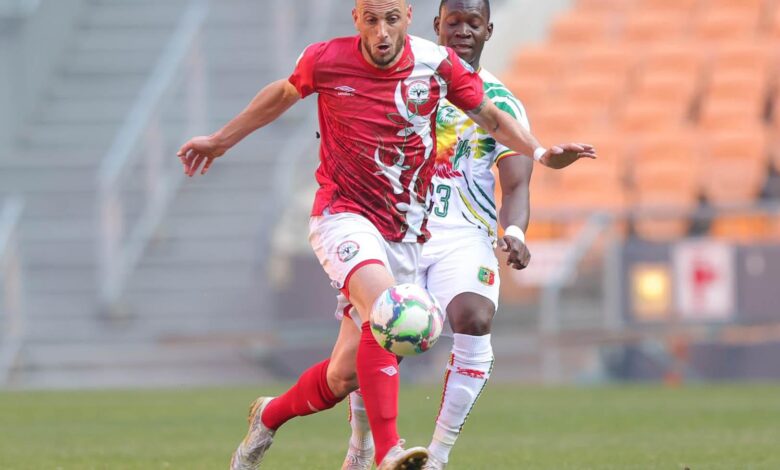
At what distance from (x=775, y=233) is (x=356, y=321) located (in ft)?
32.4

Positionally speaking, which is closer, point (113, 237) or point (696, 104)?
point (113, 237)

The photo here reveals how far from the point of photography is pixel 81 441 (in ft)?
34.1

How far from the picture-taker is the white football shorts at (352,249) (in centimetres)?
664

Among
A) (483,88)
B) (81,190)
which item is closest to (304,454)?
(483,88)

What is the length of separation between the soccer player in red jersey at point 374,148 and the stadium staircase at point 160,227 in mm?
9926

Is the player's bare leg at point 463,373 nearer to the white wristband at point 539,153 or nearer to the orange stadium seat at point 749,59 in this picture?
the white wristband at point 539,153

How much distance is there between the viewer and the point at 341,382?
705cm

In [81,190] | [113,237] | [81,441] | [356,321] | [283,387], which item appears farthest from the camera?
[81,190]

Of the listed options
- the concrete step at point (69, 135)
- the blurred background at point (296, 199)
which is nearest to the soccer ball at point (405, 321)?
the blurred background at point (296, 199)

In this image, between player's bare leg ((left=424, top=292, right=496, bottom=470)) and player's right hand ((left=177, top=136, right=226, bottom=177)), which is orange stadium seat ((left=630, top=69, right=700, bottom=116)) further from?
player's right hand ((left=177, top=136, right=226, bottom=177))

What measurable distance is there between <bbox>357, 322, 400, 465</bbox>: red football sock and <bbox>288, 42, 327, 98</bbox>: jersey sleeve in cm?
94

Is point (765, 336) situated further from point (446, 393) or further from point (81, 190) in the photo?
point (446, 393)

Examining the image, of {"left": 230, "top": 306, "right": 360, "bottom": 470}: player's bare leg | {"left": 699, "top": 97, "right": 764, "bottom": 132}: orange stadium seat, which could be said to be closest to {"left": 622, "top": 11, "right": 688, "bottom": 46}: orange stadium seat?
{"left": 699, "top": 97, "right": 764, "bottom": 132}: orange stadium seat

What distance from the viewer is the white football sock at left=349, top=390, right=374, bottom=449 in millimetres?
7406
